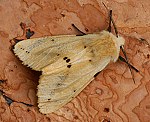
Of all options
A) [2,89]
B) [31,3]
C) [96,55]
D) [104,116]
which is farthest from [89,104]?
[31,3]

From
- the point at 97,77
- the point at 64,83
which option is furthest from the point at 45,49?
the point at 97,77

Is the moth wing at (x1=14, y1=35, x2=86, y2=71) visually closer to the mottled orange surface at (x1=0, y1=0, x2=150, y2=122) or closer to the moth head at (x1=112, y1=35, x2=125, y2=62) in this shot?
the mottled orange surface at (x1=0, y1=0, x2=150, y2=122)

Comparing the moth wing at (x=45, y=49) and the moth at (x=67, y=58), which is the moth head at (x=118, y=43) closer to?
the moth at (x=67, y=58)

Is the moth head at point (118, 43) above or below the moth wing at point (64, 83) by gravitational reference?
above

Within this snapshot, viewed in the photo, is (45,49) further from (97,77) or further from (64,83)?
(97,77)

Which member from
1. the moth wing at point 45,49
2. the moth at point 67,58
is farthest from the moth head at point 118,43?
the moth wing at point 45,49

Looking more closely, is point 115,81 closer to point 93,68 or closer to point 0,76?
point 93,68
